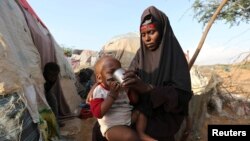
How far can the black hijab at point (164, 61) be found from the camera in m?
2.42

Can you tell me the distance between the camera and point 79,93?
6773 millimetres

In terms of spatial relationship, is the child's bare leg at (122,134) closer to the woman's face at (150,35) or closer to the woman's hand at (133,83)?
the woman's hand at (133,83)

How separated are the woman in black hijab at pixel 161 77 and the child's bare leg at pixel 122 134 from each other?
0.65 ft

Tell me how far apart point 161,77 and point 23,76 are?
1.08 meters

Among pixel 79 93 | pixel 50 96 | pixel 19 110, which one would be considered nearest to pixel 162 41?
pixel 19 110

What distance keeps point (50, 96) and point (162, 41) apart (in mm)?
2566

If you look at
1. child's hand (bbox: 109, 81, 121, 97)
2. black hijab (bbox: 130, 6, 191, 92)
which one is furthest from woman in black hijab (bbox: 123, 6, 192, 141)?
child's hand (bbox: 109, 81, 121, 97)

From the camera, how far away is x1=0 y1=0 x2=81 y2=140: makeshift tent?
2340 millimetres

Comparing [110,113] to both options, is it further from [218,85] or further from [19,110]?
[218,85]

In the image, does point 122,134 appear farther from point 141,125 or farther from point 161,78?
point 161,78

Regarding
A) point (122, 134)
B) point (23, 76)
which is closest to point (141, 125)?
point (122, 134)

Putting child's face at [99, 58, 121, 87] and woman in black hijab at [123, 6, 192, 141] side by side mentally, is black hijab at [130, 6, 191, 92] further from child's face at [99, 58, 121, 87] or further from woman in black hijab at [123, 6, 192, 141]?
child's face at [99, 58, 121, 87]

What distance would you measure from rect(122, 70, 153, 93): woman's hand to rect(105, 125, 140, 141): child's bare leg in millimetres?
246

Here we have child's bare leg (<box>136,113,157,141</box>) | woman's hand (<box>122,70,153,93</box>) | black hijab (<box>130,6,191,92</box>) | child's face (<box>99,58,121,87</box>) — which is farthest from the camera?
black hijab (<box>130,6,191,92</box>)
